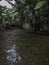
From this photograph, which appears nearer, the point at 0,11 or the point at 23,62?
the point at 23,62

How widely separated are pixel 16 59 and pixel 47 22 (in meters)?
10.6

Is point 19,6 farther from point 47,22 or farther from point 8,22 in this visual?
point 47,22

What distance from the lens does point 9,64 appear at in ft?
23.5

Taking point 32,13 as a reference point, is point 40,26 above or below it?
below

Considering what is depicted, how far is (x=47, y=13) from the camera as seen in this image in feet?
61.9

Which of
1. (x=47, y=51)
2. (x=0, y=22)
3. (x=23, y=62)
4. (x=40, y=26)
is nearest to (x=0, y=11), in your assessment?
(x=0, y=22)

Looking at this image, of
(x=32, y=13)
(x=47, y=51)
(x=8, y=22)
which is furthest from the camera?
(x=8, y=22)

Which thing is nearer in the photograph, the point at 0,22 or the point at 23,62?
the point at 23,62

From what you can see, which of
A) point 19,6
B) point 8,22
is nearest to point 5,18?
point 8,22

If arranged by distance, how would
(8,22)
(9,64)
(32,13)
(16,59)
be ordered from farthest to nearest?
1. (8,22)
2. (32,13)
3. (16,59)
4. (9,64)

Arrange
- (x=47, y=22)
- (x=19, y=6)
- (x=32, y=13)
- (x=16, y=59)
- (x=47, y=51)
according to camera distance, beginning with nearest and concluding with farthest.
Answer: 1. (x=16, y=59)
2. (x=47, y=51)
3. (x=32, y=13)
4. (x=47, y=22)
5. (x=19, y=6)

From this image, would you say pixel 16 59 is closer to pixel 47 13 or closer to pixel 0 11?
pixel 47 13

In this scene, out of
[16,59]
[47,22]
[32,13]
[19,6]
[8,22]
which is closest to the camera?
[16,59]

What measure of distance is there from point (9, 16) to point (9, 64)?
659 inches
